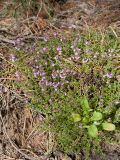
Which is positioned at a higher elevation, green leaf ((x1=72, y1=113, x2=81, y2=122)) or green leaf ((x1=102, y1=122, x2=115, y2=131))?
green leaf ((x1=72, y1=113, x2=81, y2=122))

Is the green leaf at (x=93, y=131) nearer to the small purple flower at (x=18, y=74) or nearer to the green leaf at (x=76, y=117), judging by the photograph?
the green leaf at (x=76, y=117)

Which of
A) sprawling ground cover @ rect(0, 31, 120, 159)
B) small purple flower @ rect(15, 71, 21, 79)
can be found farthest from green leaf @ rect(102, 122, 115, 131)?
small purple flower @ rect(15, 71, 21, 79)

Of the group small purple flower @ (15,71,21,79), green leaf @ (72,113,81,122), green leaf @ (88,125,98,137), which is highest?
small purple flower @ (15,71,21,79)

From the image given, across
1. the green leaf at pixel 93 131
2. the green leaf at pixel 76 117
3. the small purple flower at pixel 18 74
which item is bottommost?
the green leaf at pixel 93 131

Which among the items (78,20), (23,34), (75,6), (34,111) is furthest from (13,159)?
(75,6)

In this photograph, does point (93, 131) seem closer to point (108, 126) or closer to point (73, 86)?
point (108, 126)

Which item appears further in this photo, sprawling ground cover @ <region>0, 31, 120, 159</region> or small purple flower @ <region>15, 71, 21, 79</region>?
small purple flower @ <region>15, 71, 21, 79</region>

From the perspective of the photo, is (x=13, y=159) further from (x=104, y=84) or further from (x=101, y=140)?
(x=104, y=84)

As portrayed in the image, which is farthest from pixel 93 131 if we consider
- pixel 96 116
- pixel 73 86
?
pixel 73 86

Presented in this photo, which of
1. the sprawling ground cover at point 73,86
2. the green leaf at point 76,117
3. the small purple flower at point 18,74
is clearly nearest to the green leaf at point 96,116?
the sprawling ground cover at point 73,86

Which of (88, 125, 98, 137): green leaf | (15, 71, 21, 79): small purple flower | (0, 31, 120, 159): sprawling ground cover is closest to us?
(88, 125, 98, 137): green leaf

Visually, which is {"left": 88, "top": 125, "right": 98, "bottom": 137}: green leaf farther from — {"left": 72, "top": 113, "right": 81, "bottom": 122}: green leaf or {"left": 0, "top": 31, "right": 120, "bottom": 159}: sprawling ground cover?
{"left": 72, "top": 113, "right": 81, "bottom": 122}: green leaf
